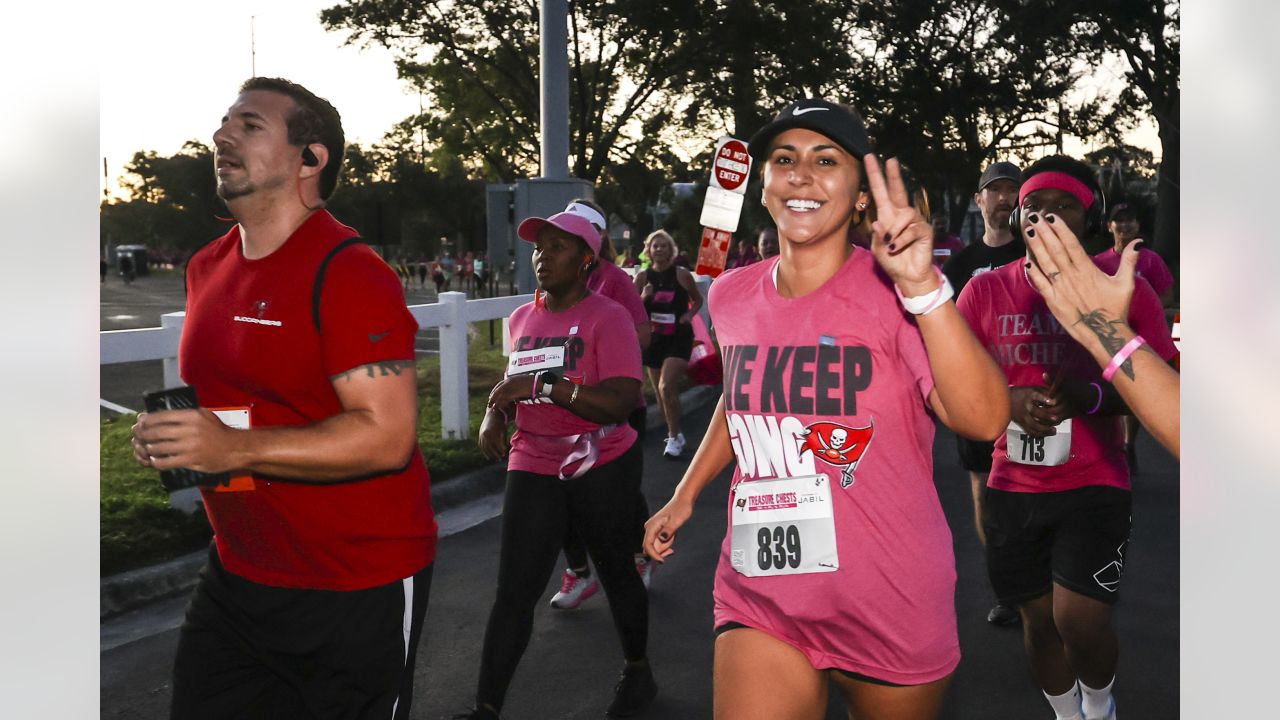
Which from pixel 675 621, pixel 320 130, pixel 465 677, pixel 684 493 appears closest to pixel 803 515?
pixel 684 493

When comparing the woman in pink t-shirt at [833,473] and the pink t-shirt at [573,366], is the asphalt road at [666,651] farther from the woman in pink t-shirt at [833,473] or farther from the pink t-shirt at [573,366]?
the woman in pink t-shirt at [833,473]

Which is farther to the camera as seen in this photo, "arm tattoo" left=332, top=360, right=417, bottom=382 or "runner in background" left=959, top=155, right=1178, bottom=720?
"runner in background" left=959, top=155, right=1178, bottom=720

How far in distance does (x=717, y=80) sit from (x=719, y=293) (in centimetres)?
2623

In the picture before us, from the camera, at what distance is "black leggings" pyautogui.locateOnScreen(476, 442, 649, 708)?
4.45 m

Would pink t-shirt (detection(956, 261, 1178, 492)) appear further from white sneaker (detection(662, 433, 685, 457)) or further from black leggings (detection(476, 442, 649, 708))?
white sneaker (detection(662, 433, 685, 457))

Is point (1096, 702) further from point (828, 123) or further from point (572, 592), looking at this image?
point (572, 592)

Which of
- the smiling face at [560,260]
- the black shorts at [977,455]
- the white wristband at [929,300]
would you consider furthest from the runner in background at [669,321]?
the white wristband at [929,300]

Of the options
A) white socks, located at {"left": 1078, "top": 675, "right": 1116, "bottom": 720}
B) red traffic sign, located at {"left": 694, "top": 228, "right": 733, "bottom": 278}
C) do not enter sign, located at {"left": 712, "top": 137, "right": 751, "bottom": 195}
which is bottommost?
white socks, located at {"left": 1078, "top": 675, "right": 1116, "bottom": 720}

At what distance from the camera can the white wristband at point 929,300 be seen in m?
2.60

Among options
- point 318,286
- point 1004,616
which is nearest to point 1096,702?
point 1004,616

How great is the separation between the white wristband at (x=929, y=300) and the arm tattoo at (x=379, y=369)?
115 cm

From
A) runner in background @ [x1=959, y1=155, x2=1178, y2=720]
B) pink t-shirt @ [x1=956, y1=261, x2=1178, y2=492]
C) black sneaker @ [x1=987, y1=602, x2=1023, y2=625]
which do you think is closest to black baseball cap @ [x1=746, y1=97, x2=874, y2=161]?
runner in background @ [x1=959, y1=155, x2=1178, y2=720]

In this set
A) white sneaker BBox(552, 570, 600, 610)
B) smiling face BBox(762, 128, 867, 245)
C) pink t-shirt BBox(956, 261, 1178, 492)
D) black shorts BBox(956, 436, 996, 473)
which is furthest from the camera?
white sneaker BBox(552, 570, 600, 610)

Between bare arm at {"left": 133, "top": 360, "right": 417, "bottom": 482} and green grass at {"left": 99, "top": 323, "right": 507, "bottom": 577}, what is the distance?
3.64m
